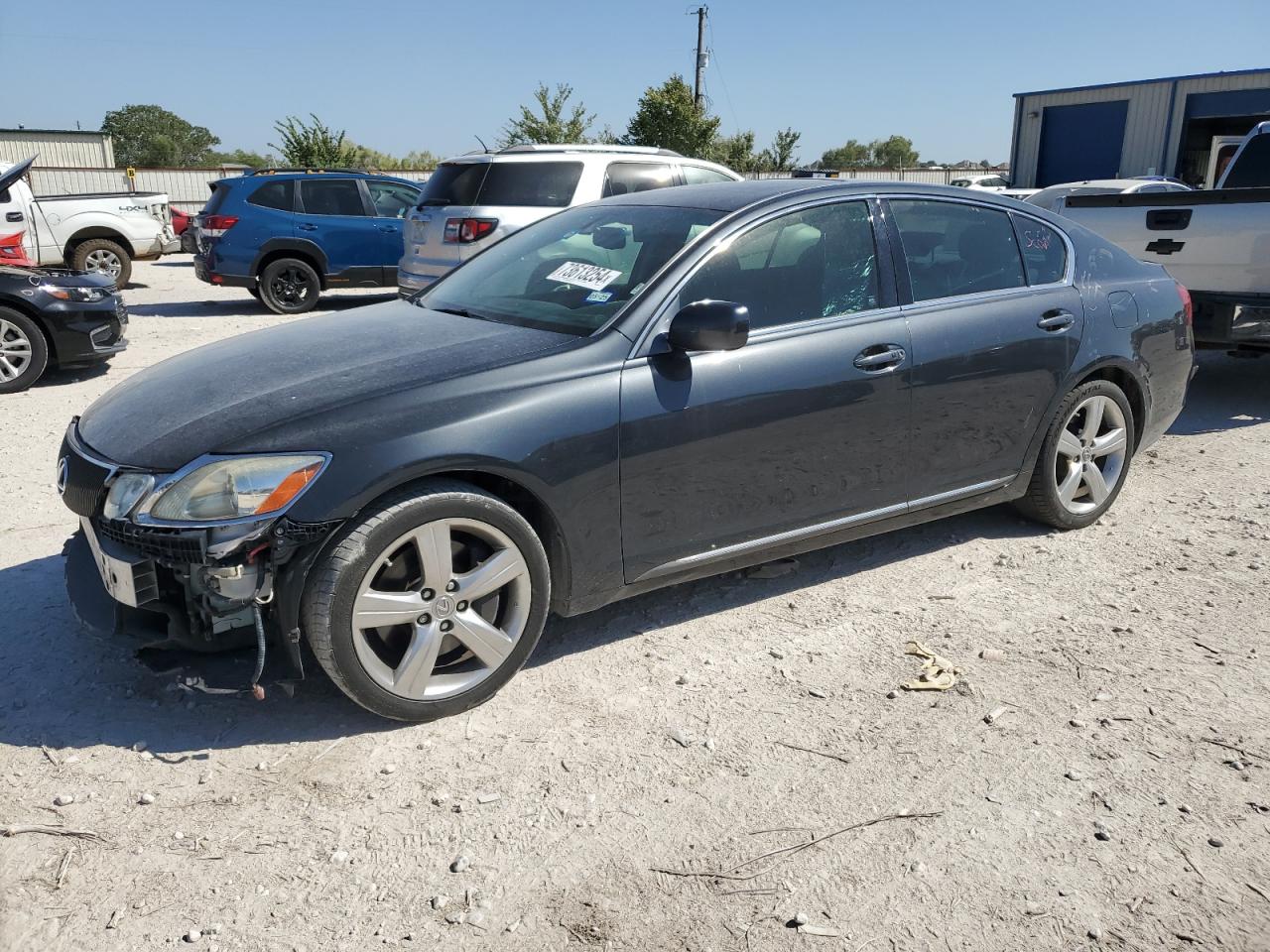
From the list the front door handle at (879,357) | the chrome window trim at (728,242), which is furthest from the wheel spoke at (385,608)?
the front door handle at (879,357)

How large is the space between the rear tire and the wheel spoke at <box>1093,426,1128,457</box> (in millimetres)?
14500

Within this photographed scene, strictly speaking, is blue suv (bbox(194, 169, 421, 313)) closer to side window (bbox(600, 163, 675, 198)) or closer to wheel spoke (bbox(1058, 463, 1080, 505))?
side window (bbox(600, 163, 675, 198))

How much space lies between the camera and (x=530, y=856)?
8.91ft

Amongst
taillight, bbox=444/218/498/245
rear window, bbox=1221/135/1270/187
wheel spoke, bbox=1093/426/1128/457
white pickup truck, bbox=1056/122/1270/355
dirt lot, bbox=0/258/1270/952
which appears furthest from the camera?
rear window, bbox=1221/135/1270/187

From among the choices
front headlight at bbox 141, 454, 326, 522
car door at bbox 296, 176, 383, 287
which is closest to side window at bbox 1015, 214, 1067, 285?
front headlight at bbox 141, 454, 326, 522

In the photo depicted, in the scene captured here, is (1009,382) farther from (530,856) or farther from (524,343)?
(530,856)

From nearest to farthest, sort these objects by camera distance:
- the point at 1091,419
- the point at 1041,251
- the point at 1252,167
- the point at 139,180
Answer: the point at 1041,251 < the point at 1091,419 < the point at 1252,167 < the point at 139,180

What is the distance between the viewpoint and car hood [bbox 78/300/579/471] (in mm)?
3170

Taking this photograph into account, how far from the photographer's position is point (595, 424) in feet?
11.2

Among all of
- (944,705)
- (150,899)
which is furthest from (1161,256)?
(150,899)

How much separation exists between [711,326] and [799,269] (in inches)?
29.4

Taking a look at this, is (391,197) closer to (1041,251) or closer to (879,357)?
(1041,251)

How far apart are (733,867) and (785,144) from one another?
44.5m

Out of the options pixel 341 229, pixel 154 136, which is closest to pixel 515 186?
pixel 341 229
